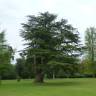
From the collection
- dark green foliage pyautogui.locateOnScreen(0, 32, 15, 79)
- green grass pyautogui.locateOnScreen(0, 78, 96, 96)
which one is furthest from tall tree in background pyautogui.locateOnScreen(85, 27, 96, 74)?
green grass pyautogui.locateOnScreen(0, 78, 96, 96)

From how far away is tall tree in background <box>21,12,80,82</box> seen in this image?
49.0 m

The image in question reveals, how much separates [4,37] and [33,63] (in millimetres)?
6596

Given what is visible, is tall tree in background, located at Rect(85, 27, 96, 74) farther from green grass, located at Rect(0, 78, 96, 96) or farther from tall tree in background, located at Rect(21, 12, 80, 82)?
green grass, located at Rect(0, 78, 96, 96)

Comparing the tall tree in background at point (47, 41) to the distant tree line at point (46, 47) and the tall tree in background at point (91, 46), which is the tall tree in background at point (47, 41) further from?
the tall tree in background at point (91, 46)

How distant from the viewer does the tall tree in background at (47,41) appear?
161ft

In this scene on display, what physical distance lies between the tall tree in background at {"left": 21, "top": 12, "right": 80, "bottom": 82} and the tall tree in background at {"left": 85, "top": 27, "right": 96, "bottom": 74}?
28333 mm

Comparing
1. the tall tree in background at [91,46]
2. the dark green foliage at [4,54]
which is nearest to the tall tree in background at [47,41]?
the dark green foliage at [4,54]

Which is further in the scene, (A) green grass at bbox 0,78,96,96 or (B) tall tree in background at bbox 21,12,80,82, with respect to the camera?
(B) tall tree in background at bbox 21,12,80,82

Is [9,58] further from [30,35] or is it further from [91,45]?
[91,45]

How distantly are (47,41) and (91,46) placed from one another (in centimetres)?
3437

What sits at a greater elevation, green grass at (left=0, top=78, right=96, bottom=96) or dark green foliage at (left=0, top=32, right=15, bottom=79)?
dark green foliage at (left=0, top=32, right=15, bottom=79)

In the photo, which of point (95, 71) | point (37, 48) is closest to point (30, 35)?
point (37, 48)

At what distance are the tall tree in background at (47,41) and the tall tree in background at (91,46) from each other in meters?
28.3

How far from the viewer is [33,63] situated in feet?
170
